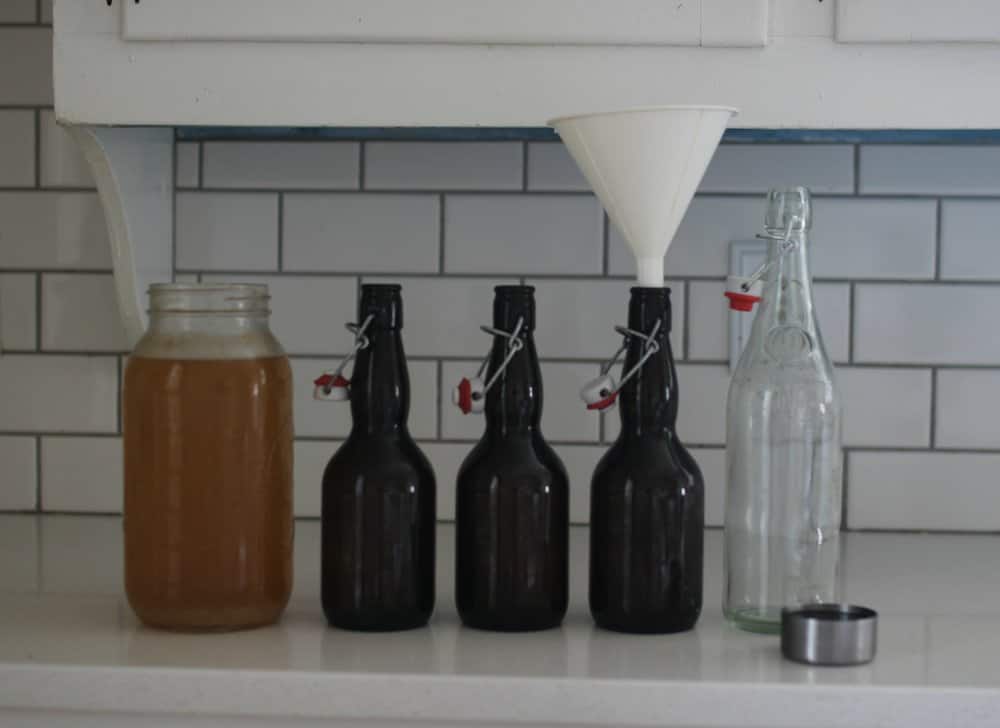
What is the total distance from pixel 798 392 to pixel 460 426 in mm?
609

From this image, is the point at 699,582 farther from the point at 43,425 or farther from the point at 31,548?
the point at 43,425

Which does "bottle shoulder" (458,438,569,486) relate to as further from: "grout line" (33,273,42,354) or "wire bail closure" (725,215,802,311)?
"grout line" (33,273,42,354)

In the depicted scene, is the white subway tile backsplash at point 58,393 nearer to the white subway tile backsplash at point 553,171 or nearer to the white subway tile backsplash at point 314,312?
the white subway tile backsplash at point 314,312

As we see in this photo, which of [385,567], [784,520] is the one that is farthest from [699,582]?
[385,567]

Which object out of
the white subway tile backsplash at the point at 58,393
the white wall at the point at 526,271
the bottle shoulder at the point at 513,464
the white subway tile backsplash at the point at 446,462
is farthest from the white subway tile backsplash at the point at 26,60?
the bottle shoulder at the point at 513,464

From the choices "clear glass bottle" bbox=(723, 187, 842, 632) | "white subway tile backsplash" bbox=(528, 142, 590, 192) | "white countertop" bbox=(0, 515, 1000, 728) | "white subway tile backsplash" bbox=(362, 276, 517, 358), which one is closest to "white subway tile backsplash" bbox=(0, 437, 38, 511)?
"white subway tile backsplash" bbox=(362, 276, 517, 358)

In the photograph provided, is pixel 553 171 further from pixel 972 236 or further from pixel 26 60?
pixel 26 60

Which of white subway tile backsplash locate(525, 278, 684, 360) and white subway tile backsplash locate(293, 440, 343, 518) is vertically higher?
white subway tile backsplash locate(525, 278, 684, 360)

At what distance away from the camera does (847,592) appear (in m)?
1.23

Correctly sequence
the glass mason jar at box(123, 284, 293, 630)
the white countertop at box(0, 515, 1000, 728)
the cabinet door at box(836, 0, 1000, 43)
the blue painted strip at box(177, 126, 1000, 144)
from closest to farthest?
the white countertop at box(0, 515, 1000, 728)
the glass mason jar at box(123, 284, 293, 630)
the cabinet door at box(836, 0, 1000, 43)
the blue painted strip at box(177, 126, 1000, 144)

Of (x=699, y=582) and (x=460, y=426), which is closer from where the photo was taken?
(x=699, y=582)

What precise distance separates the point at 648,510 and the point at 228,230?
0.78 metres

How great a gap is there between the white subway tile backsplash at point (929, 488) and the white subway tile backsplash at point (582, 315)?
0.91 feet

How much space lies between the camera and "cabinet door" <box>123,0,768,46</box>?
120 cm
